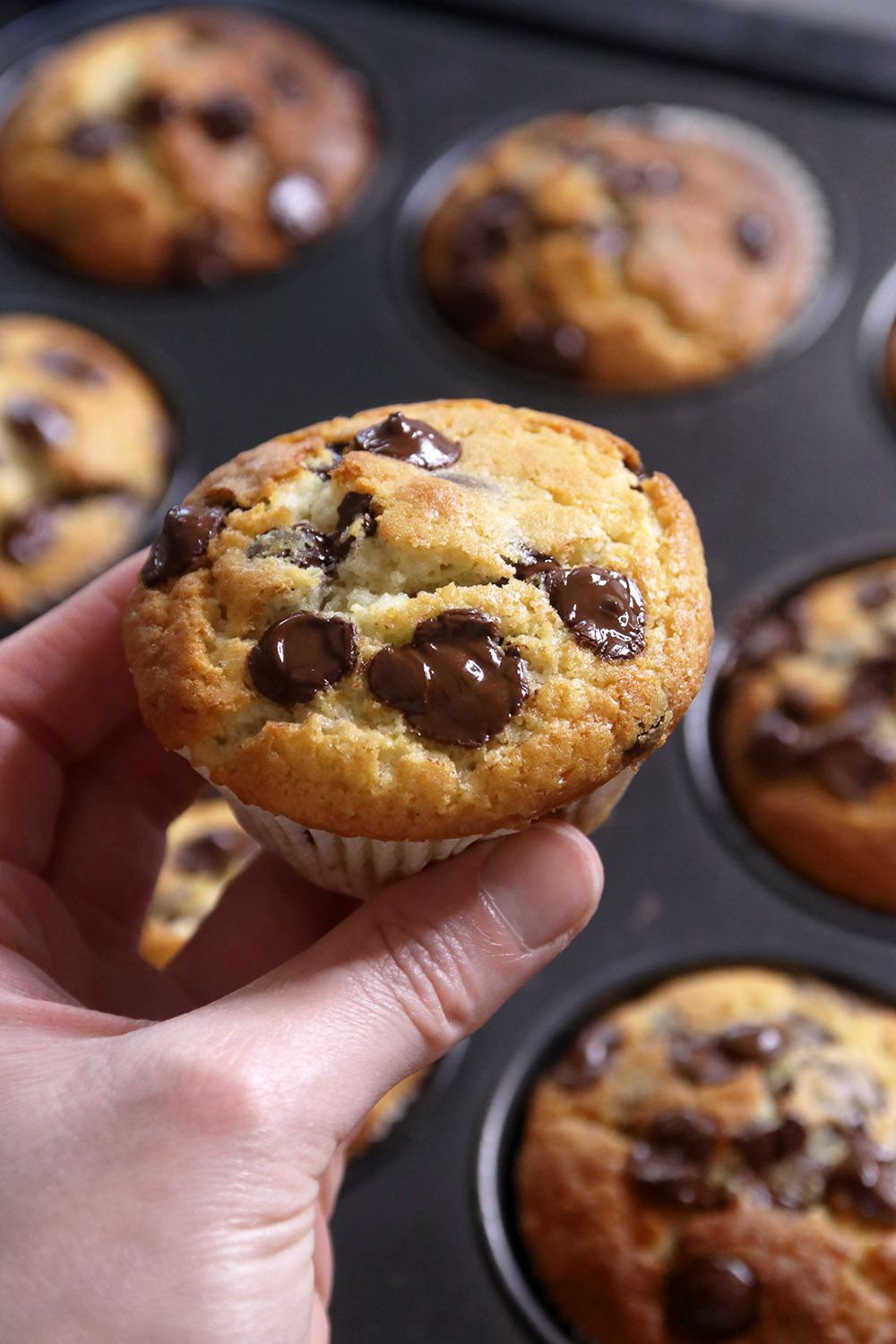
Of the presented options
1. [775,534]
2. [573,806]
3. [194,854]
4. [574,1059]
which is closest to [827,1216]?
[574,1059]

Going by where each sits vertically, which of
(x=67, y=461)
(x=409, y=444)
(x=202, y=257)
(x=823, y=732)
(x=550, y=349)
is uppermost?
(x=409, y=444)

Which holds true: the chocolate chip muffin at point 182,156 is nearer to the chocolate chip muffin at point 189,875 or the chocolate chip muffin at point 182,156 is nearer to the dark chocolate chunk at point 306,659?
the chocolate chip muffin at point 189,875

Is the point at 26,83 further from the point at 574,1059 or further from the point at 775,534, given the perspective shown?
the point at 574,1059

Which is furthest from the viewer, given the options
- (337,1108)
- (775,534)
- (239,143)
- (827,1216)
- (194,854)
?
(239,143)

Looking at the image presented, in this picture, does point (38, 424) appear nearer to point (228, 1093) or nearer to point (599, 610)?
point (599, 610)

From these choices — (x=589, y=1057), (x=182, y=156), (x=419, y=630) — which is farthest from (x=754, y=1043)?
(x=182, y=156)

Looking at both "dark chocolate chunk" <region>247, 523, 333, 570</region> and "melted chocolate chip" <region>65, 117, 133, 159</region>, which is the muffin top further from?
"melted chocolate chip" <region>65, 117, 133, 159</region>
